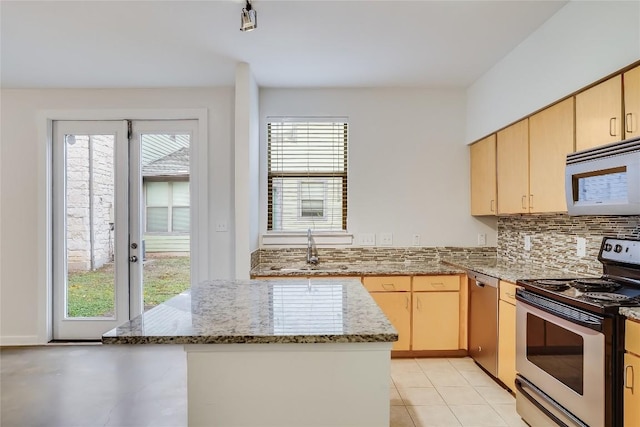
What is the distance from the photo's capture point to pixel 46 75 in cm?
331

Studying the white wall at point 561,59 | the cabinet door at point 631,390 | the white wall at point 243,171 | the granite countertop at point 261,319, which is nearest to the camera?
the granite countertop at point 261,319

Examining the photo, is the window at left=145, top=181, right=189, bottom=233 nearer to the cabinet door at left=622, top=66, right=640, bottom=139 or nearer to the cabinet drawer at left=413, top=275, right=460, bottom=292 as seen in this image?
the cabinet drawer at left=413, top=275, right=460, bottom=292

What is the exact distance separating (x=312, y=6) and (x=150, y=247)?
275 centimetres

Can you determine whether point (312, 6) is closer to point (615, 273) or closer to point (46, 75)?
point (615, 273)

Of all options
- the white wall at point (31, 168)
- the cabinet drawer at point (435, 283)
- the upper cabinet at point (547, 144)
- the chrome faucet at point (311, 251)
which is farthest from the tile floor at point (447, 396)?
the white wall at point (31, 168)

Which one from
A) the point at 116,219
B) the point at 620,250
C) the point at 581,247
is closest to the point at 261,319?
the point at 620,250

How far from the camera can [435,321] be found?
322cm

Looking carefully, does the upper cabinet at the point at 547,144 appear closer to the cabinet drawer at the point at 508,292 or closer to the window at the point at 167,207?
the cabinet drawer at the point at 508,292

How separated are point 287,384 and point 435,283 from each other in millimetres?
2226

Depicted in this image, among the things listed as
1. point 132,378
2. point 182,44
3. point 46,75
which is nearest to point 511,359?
point 132,378

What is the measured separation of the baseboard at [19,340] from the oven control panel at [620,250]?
4887mm

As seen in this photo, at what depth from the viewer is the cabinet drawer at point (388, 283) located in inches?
125

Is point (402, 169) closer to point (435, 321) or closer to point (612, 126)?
point (435, 321)

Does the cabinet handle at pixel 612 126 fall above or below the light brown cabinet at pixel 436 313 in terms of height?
above
